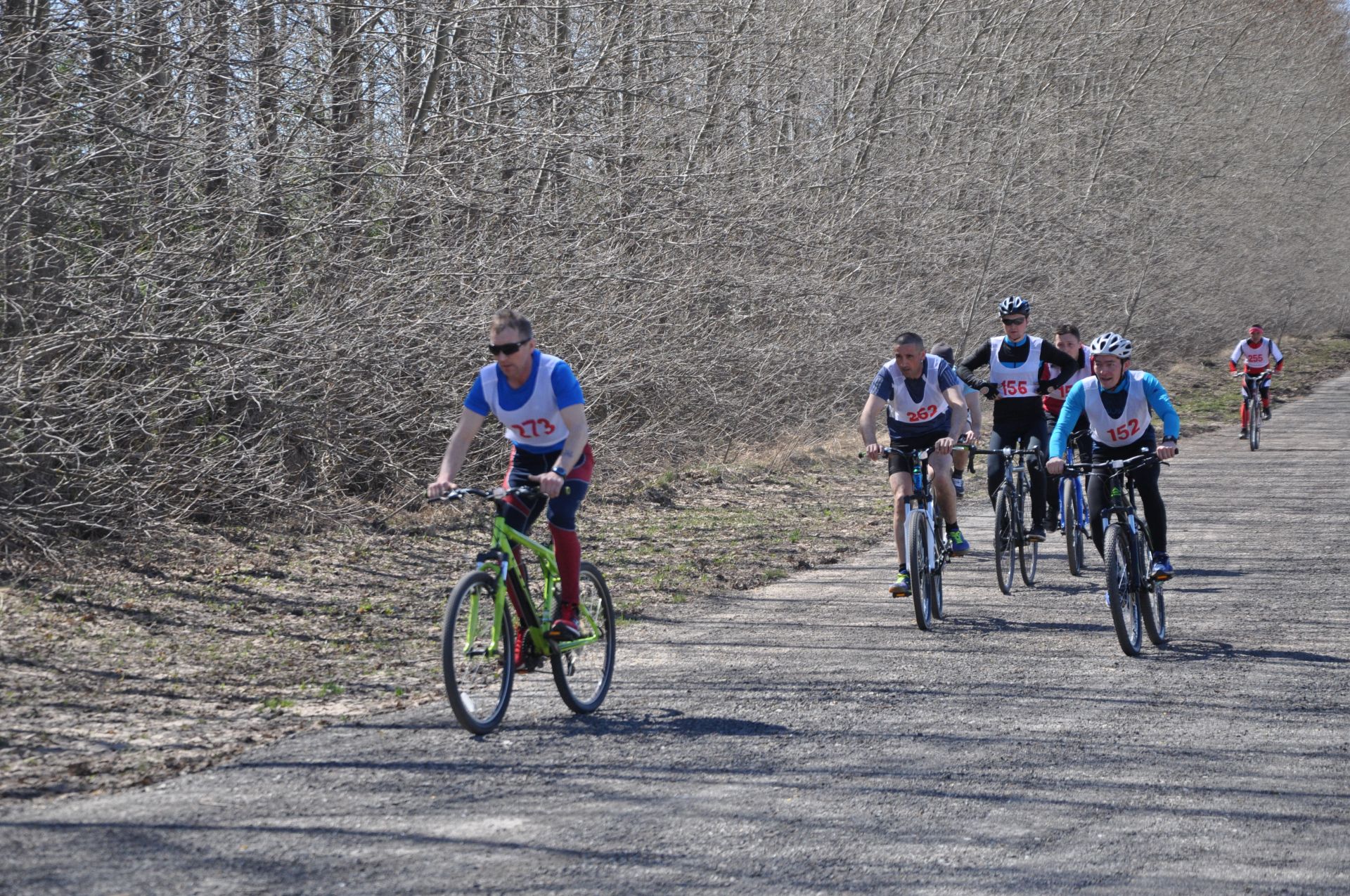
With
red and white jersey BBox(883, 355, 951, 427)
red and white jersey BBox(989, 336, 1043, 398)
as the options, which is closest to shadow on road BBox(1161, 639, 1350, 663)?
red and white jersey BBox(883, 355, 951, 427)

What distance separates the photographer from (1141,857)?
470 cm

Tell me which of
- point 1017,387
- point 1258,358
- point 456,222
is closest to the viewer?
point 1017,387

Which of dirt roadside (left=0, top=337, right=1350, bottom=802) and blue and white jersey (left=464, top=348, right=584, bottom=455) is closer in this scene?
dirt roadside (left=0, top=337, right=1350, bottom=802)

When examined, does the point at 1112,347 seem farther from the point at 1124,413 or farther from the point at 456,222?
the point at 456,222

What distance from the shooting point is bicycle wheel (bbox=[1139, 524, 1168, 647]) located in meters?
8.01

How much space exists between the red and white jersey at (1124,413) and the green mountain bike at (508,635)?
355 centimetres

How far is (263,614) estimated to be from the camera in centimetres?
856

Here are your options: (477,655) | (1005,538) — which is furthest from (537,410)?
(1005,538)

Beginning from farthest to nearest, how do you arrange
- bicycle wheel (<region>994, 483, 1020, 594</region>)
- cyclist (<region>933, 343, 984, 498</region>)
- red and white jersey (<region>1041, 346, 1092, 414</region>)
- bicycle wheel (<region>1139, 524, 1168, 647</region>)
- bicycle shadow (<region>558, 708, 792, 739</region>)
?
red and white jersey (<region>1041, 346, 1092, 414</region>) → cyclist (<region>933, 343, 984, 498</region>) → bicycle wheel (<region>994, 483, 1020, 594</region>) → bicycle wheel (<region>1139, 524, 1168, 647</region>) → bicycle shadow (<region>558, 708, 792, 739</region>)

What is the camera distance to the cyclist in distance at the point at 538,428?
6246mm

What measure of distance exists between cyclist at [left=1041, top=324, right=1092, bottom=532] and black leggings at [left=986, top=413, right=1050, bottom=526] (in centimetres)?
9

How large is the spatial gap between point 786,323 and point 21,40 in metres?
12.2

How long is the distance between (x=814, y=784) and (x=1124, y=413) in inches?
163

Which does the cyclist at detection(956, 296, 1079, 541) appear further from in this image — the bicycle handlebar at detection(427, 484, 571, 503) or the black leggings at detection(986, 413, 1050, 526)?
the bicycle handlebar at detection(427, 484, 571, 503)
